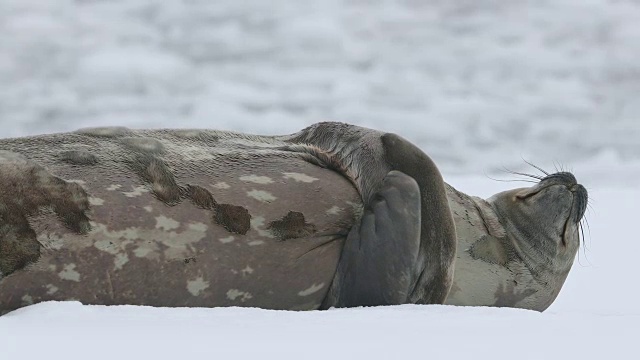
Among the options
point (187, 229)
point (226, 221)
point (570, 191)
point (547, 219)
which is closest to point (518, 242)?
point (547, 219)

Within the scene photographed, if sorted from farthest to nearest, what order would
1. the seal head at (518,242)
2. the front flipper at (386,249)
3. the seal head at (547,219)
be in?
the seal head at (547,219) → the seal head at (518,242) → the front flipper at (386,249)

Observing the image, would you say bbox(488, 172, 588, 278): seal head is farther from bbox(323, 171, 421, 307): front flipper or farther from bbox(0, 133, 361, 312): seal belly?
bbox(0, 133, 361, 312): seal belly

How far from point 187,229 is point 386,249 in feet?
2.88

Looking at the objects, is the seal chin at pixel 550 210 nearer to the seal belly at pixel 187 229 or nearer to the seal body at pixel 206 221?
the seal body at pixel 206 221

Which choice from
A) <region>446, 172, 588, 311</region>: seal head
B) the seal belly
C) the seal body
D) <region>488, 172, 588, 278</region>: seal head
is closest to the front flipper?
the seal body

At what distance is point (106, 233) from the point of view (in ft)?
10.7

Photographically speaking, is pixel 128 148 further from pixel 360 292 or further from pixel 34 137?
pixel 360 292

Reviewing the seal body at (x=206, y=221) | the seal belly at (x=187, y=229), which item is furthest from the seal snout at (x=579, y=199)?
the seal belly at (x=187, y=229)

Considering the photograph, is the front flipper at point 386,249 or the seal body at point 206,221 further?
the front flipper at point 386,249

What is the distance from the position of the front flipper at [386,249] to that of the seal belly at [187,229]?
0.37 feet

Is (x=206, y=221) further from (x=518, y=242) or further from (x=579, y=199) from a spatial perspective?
(x=579, y=199)

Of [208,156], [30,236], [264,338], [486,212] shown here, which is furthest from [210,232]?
[486,212]

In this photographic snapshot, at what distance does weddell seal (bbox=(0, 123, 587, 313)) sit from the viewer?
127 inches

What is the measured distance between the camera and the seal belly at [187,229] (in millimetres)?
3223
